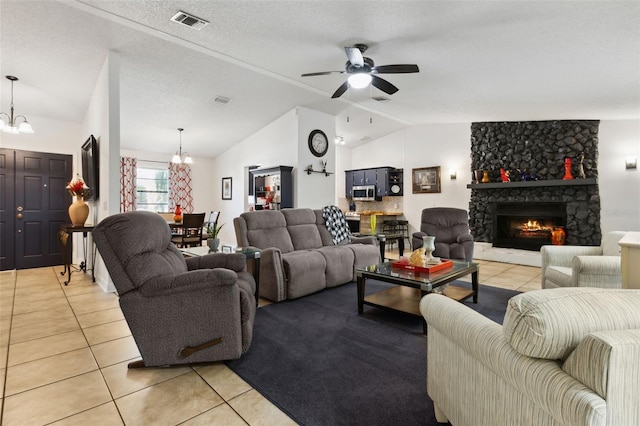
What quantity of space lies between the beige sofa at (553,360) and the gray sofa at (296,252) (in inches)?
90.5

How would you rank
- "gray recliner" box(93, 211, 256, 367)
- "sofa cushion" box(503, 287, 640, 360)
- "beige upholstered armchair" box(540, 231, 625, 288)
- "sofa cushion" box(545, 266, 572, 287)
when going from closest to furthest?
"sofa cushion" box(503, 287, 640, 360) → "gray recliner" box(93, 211, 256, 367) → "beige upholstered armchair" box(540, 231, 625, 288) → "sofa cushion" box(545, 266, 572, 287)

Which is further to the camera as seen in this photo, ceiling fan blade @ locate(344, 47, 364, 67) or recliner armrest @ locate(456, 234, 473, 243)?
recliner armrest @ locate(456, 234, 473, 243)

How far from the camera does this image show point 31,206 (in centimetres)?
534

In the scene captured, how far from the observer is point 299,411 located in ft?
5.46

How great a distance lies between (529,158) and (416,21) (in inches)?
171

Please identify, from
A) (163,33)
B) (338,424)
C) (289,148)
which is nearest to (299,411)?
(338,424)

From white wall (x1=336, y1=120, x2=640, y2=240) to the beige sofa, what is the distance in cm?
574

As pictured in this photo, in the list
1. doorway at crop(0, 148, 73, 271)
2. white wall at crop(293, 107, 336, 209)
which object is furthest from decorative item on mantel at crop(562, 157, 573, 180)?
doorway at crop(0, 148, 73, 271)

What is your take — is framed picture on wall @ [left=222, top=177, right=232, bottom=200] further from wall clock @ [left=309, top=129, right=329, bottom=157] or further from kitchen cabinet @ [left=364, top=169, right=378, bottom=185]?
kitchen cabinet @ [left=364, top=169, right=378, bottom=185]

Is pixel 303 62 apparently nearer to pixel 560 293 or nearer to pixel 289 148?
pixel 289 148

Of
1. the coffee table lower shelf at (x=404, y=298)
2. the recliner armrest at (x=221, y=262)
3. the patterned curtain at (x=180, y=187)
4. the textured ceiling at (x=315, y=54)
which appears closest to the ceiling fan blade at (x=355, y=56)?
the textured ceiling at (x=315, y=54)

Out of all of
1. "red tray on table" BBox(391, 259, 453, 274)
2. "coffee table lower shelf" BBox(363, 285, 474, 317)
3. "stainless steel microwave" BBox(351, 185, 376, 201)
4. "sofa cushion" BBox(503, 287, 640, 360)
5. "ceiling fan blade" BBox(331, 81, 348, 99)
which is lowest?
"coffee table lower shelf" BBox(363, 285, 474, 317)

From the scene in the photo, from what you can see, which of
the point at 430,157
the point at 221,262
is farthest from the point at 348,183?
the point at 221,262

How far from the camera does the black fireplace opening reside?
5891 mm
